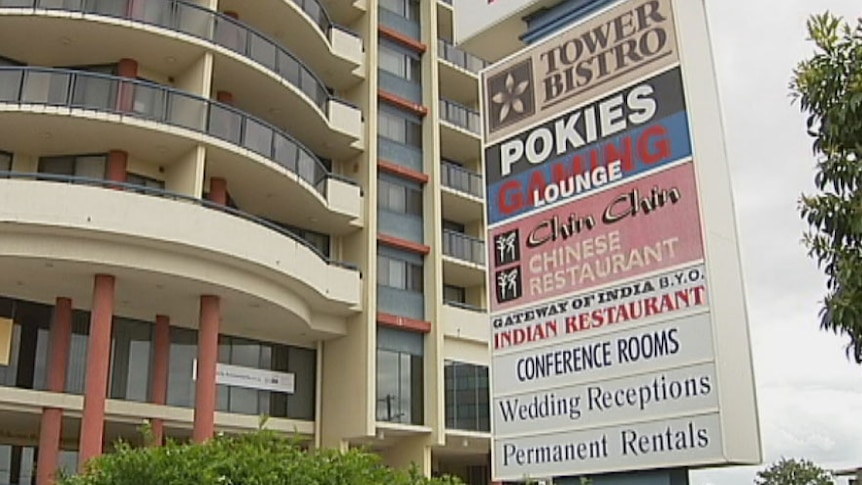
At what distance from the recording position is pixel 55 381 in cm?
2306

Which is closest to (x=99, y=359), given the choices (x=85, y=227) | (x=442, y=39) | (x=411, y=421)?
(x=85, y=227)

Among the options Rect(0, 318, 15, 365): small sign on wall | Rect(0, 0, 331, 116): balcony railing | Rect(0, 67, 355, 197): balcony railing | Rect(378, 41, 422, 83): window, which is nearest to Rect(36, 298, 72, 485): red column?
Rect(0, 318, 15, 365): small sign on wall

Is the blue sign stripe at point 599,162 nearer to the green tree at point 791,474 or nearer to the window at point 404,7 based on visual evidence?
the window at point 404,7

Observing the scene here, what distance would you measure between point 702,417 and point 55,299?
18622 mm

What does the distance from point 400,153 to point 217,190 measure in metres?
8.84

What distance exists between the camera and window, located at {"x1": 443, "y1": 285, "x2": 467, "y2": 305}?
116 feet

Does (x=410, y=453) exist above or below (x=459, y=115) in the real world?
below

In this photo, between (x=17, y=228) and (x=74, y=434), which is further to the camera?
(x=74, y=434)

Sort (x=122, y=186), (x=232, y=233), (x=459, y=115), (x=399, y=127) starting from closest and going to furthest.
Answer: (x=122, y=186) → (x=232, y=233) → (x=399, y=127) → (x=459, y=115)

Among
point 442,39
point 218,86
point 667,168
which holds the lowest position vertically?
point 667,168

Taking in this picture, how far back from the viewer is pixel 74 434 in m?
26.3

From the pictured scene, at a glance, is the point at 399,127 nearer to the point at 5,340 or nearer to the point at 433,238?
the point at 433,238

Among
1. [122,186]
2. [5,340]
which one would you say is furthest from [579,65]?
[5,340]

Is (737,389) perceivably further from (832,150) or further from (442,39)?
(442,39)
